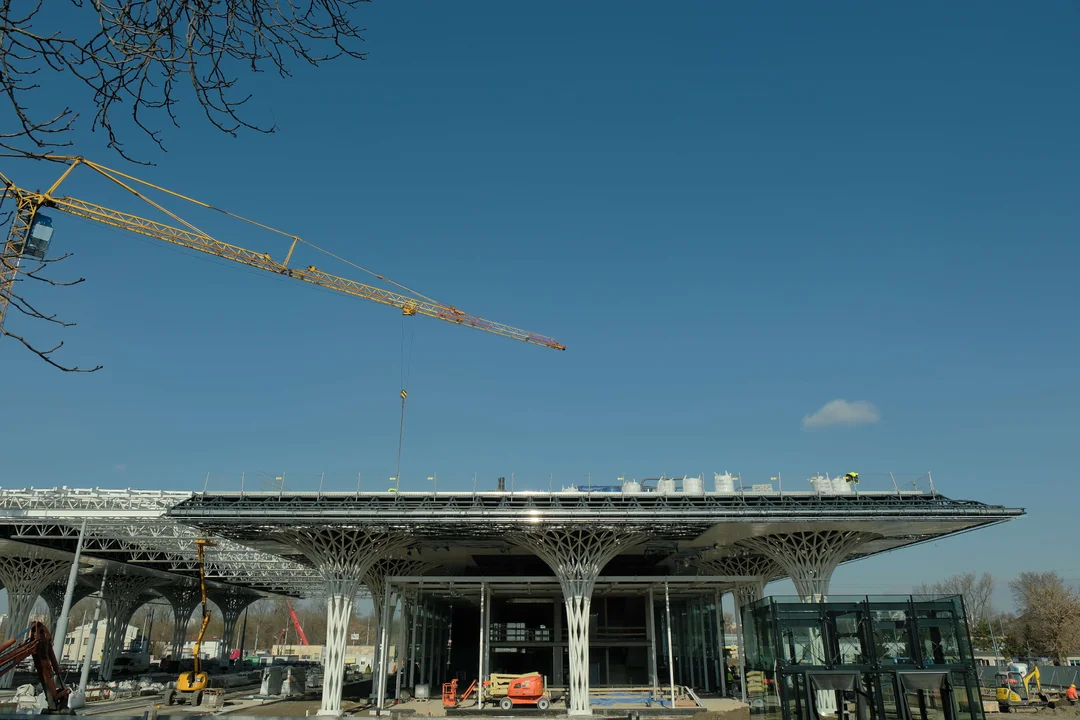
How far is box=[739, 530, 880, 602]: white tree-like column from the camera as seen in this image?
136 ft

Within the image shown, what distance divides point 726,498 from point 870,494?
8.29m

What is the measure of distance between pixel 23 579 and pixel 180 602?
29374 millimetres

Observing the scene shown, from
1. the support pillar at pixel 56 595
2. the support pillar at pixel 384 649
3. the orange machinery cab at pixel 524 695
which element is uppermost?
the support pillar at pixel 56 595

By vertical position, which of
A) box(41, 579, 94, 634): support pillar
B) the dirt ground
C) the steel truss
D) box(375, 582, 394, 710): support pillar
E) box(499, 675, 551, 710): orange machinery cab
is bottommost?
the dirt ground

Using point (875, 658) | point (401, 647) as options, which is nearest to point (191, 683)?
point (401, 647)

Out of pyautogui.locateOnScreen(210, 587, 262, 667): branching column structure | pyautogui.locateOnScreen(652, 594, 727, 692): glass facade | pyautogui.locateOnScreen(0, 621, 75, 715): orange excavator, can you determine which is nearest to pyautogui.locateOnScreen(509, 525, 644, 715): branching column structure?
pyautogui.locateOnScreen(652, 594, 727, 692): glass facade

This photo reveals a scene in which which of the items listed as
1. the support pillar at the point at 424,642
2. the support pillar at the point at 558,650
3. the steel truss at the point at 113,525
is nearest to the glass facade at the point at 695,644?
the support pillar at the point at 558,650

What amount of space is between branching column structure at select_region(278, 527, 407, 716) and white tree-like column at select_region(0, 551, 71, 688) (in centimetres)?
3361

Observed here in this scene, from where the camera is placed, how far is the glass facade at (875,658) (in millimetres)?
18359

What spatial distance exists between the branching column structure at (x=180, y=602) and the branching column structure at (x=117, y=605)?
8.05 m

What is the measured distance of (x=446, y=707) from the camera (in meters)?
43.3

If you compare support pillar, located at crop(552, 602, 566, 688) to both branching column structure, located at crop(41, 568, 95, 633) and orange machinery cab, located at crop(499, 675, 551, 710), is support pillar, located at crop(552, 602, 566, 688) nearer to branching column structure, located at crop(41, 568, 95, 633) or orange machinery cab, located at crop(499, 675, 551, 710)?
orange machinery cab, located at crop(499, 675, 551, 710)

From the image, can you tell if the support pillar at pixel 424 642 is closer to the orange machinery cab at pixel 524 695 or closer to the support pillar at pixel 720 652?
the orange machinery cab at pixel 524 695

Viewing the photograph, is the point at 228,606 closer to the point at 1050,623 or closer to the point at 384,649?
the point at 384,649
